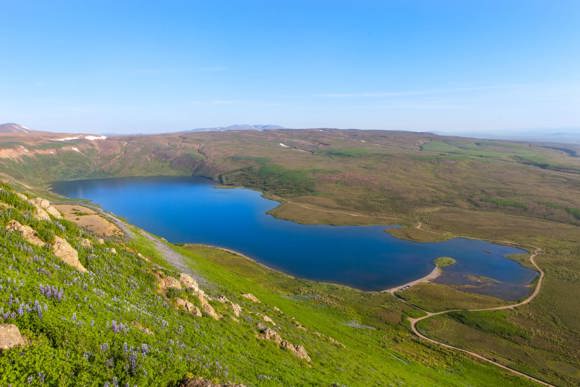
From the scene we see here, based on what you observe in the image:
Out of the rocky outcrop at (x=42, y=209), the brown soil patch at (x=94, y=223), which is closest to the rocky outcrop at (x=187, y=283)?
the rocky outcrop at (x=42, y=209)

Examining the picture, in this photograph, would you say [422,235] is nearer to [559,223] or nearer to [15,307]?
[559,223]

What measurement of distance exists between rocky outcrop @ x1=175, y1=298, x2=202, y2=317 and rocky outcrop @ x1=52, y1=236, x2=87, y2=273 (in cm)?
532

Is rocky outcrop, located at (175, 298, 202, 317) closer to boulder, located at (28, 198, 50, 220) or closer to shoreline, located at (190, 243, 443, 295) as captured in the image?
boulder, located at (28, 198, 50, 220)

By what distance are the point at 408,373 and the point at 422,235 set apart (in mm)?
99058

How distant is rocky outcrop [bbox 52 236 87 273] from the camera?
16.6 metres

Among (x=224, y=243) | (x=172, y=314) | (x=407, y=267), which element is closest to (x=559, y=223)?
(x=407, y=267)


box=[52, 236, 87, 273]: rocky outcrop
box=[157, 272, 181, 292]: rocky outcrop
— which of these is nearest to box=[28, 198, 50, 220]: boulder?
box=[52, 236, 87, 273]: rocky outcrop

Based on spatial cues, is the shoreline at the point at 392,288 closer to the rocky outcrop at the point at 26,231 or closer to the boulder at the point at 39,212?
the boulder at the point at 39,212

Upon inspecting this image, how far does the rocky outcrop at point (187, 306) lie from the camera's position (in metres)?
19.6

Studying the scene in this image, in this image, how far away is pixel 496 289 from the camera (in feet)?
269

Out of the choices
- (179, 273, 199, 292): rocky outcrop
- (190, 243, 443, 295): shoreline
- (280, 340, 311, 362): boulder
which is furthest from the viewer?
(190, 243, 443, 295): shoreline

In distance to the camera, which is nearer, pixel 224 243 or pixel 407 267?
pixel 407 267

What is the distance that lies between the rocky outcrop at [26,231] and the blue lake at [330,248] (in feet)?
235

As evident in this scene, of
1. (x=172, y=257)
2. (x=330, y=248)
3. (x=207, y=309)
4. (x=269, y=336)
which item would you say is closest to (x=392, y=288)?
(x=330, y=248)
